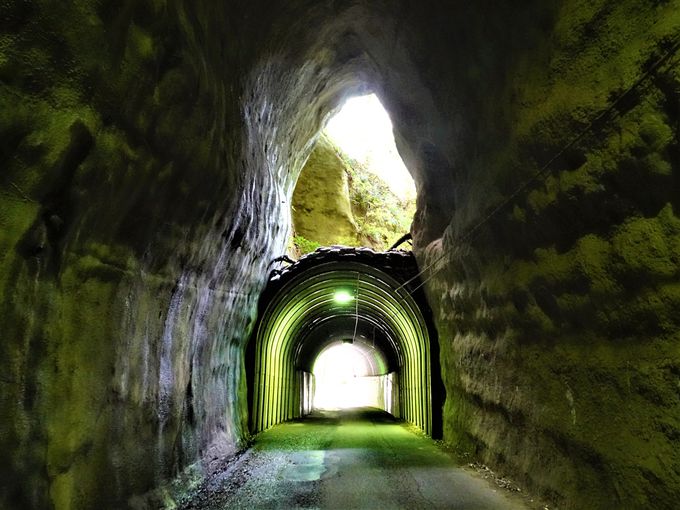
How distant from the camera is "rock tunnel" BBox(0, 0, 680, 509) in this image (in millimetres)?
2824

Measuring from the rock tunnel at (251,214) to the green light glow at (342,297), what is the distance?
640cm

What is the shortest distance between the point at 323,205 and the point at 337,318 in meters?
5.87

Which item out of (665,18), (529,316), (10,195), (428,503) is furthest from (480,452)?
(10,195)

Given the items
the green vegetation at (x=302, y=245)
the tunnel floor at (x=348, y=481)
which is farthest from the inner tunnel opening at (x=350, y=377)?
the tunnel floor at (x=348, y=481)

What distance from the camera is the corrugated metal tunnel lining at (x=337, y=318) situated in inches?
404

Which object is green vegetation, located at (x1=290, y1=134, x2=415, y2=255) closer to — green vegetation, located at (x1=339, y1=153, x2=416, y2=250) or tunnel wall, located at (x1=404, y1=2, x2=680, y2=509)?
green vegetation, located at (x1=339, y1=153, x2=416, y2=250)

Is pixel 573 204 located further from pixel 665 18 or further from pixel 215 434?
pixel 215 434

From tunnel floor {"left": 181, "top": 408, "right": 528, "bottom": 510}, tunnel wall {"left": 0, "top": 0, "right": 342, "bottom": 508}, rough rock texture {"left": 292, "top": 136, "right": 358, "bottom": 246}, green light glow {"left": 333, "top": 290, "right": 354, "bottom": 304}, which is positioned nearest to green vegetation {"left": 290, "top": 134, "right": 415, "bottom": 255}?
rough rock texture {"left": 292, "top": 136, "right": 358, "bottom": 246}

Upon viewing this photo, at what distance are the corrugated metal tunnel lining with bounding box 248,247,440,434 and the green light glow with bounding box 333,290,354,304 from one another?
34 mm

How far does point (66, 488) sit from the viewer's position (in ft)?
10.9

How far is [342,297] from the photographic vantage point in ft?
46.6

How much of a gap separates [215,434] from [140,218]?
4.43 metres

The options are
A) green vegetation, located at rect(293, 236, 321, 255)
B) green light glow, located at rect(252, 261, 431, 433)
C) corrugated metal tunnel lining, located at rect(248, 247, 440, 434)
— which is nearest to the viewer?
corrugated metal tunnel lining, located at rect(248, 247, 440, 434)

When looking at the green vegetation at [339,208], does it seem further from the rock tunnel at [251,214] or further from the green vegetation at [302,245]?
the rock tunnel at [251,214]
